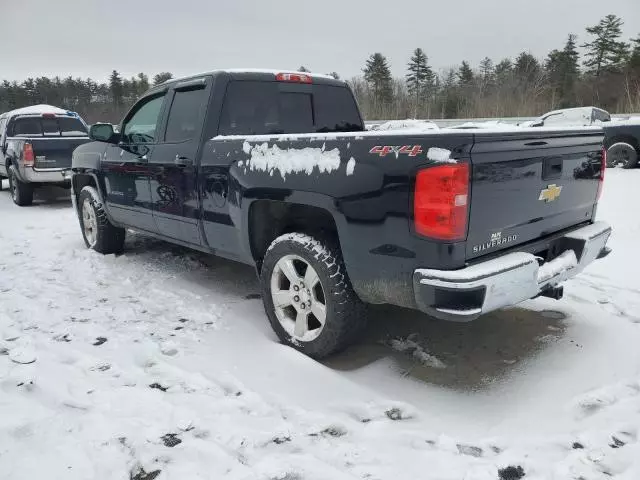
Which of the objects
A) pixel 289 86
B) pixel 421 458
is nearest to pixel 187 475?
pixel 421 458

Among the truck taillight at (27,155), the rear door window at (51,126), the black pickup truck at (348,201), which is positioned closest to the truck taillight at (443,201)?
the black pickup truck at (348,201)

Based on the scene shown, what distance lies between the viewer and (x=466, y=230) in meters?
2.47

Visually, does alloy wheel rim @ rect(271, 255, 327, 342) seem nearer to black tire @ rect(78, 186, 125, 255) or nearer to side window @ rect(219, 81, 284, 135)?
side window @ rect(219, 81, 284, 135)

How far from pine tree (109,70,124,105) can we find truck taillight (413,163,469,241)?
69.0 metres

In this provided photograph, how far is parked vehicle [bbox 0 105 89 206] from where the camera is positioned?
953cm

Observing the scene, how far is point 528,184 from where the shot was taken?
280 centimetres

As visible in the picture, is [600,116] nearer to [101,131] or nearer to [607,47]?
[101,131]

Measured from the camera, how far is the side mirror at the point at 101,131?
189 inches

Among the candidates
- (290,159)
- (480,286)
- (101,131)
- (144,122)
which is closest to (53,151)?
(101,131)

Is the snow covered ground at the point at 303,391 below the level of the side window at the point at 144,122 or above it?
below

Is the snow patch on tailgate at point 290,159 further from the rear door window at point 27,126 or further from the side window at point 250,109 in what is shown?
the rear door window at point 27,126

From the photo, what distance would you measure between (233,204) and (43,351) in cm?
160

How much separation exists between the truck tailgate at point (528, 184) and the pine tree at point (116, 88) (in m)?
68.7

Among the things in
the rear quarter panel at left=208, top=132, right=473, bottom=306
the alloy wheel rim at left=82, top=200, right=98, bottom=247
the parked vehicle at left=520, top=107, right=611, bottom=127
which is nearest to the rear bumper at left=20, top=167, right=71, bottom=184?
the alloy wheel rim at left=82, top=200, right=98, bottom=247
